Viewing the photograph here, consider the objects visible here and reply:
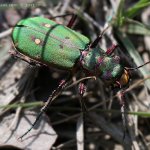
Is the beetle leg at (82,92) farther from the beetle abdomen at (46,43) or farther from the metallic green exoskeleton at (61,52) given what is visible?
the beetle abdomen at (46,43)

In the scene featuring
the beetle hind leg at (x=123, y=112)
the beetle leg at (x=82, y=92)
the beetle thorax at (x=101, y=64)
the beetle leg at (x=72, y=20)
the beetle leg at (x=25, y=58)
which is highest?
the beetle leg at (x=72, y=20)

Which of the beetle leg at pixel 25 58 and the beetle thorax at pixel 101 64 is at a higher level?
the beetle leg at pixel 25 58

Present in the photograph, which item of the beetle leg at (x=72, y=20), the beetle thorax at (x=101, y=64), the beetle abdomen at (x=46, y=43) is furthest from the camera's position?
the beetle leg at (x=72, y=20)

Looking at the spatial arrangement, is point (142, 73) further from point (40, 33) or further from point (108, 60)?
point (40, 33)

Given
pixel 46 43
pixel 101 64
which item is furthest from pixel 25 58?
pixel 101 64

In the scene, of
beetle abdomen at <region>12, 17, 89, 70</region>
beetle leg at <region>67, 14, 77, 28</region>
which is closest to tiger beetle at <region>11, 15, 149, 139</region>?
beetle abdomen at <region>12, 17, 89, 70</region>

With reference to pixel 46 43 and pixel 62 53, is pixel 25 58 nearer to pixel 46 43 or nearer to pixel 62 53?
pixel 46 43

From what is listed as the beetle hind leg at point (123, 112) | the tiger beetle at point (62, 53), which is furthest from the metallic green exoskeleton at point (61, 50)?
the beetle hind leg at point (123, 112)

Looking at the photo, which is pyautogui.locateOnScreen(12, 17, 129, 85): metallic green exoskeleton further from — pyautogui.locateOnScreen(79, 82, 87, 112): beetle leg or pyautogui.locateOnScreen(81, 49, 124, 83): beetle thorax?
pyautogui.locateOnScreen(79, 82, 87, 112): beetle leg
